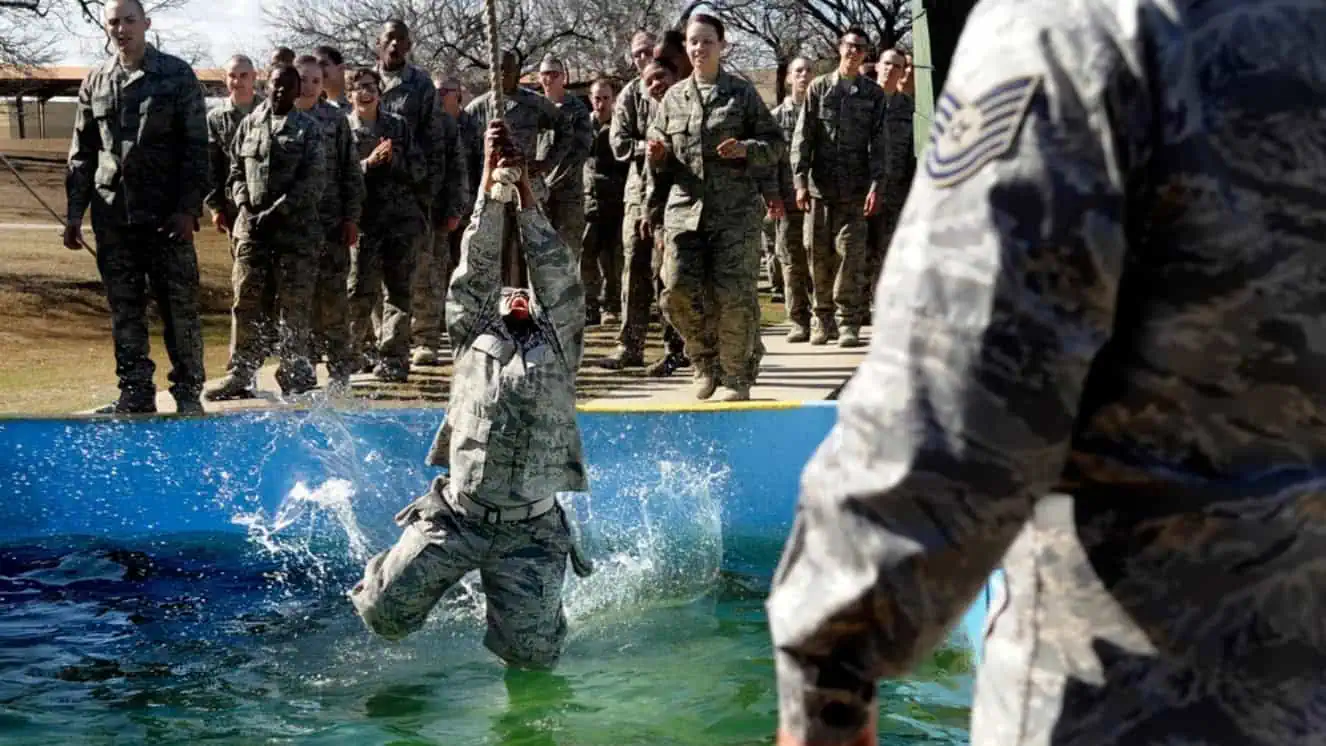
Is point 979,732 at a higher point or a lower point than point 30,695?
higher

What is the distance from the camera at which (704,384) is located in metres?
10.3

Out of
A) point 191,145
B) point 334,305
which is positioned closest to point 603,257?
point 334,305

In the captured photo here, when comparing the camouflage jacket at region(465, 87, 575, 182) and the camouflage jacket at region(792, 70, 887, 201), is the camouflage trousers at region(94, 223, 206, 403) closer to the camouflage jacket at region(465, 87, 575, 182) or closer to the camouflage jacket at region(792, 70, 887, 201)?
the camouflage jacket at region(465, 87, 575, 182)

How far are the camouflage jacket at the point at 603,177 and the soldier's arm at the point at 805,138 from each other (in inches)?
71.1

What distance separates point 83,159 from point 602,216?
5385 mm

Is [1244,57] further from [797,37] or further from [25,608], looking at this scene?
[797,37]

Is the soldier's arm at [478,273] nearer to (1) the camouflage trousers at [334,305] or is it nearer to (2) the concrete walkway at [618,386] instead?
(2) the concrete walkway at [618,386]

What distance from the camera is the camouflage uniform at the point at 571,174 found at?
12880 mm

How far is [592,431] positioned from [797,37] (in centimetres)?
3137

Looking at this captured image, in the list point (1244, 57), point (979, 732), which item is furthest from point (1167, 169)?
point (979, 732)

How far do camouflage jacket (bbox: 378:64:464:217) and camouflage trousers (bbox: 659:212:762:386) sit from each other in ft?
7.56

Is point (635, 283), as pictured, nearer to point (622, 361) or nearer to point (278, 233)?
point (622, 361)

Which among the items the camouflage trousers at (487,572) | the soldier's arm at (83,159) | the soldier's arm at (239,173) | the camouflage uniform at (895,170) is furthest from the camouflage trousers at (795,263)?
the camouflage trousers at (487,572)

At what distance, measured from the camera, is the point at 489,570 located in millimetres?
5570
